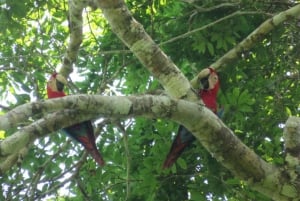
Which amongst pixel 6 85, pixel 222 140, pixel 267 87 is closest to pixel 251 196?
pixel 222 140

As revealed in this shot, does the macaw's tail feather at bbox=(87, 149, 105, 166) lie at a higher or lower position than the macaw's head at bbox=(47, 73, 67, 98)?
lower

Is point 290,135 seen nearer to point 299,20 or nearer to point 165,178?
point 165,178

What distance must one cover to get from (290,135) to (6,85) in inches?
95.4

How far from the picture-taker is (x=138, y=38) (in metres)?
2.71

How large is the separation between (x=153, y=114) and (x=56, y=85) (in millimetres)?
1166

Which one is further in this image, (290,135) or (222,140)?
(290,135)

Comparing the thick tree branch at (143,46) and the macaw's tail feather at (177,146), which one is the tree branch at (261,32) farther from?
the thick tree branch at (143,46)

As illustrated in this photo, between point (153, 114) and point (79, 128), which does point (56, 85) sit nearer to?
point (79, 128)

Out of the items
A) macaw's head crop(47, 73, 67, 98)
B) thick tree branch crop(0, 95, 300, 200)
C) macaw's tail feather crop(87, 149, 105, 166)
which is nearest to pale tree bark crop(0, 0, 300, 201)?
thick tree branch crop(0, 95, 300, 200)

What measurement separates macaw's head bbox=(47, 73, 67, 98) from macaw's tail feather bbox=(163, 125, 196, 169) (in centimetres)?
85

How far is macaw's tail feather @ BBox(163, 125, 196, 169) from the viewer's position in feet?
10.3

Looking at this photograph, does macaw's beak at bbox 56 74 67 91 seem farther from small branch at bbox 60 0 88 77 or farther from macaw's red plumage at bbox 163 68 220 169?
macaw's red plumage at bbox 163 68 220 169

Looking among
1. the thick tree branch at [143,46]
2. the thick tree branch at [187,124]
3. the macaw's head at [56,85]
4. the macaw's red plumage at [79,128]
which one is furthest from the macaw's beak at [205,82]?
the macaw's head at [56,85]

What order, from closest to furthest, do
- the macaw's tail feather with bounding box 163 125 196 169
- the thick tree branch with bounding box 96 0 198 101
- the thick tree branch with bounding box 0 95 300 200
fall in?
the thick tree branch with bounding box 0 95 300 200 → the thick tree branch with bounding box 96 0 198 101 → the macaw's tail feather with bounding box 163 125 196 169
